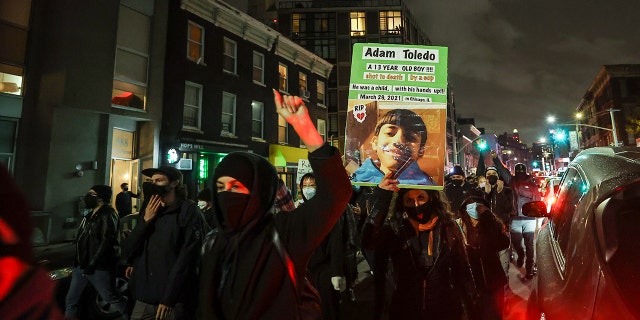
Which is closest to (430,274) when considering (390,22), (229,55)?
(229,55)

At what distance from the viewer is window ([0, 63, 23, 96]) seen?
12.0 m

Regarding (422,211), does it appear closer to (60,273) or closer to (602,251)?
(602,251)

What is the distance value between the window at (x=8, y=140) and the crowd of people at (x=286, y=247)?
9589 millimetres

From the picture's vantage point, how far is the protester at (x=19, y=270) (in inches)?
33.4

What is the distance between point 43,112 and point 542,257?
14769 millimetres

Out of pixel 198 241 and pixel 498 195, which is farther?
pixel 498 195

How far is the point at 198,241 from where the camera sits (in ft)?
11.3

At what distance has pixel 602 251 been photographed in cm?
186

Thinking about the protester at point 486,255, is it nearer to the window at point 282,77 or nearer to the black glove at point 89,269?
the black glove at point 89,269

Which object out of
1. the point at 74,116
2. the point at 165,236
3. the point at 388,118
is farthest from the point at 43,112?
the point at 388,118

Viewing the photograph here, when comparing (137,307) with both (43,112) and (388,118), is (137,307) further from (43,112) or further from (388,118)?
(43,112)

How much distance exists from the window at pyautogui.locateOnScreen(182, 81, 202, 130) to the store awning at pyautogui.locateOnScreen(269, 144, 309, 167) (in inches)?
192

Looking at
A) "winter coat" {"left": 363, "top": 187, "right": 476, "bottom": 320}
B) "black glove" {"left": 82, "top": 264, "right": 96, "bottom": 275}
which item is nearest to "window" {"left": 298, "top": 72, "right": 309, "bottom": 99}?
"black glove" {"left": 82, "top": 264, "right": 96, "bottom": 275}

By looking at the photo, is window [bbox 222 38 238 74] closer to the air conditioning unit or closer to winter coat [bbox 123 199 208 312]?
the air conditioning unit
